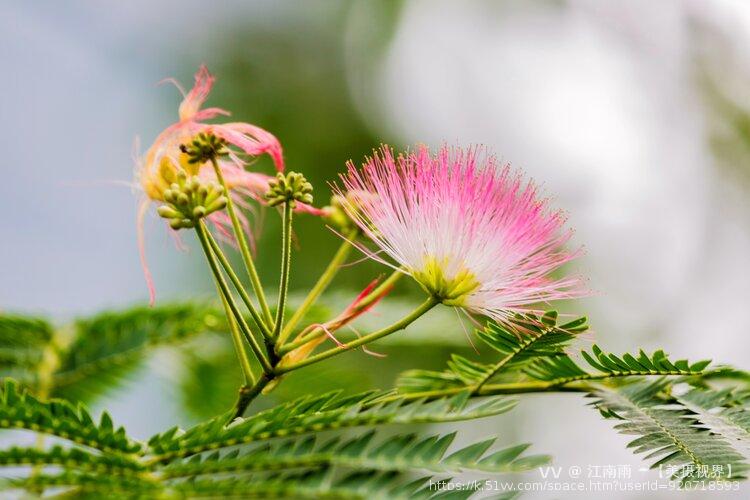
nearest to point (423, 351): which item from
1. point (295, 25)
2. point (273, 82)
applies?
point (273, 82)

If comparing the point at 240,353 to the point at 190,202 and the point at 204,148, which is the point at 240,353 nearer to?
the point at 190,202

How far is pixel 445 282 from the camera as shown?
1405 mm

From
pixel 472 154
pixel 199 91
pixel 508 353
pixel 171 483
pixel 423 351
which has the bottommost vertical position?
pixel 171 483

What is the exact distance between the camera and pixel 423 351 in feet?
15.5

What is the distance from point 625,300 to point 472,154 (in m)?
6.26

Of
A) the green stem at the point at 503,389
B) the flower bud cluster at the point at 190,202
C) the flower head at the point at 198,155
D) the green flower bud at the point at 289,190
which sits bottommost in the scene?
the green stem at the point at 503,389

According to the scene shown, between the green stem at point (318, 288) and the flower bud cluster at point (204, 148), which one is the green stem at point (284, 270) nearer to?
the green stem at point (318, 288)

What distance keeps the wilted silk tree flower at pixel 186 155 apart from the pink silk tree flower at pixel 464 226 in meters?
0.20

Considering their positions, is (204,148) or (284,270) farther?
(204,148)

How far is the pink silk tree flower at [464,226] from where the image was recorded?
1.37 meters

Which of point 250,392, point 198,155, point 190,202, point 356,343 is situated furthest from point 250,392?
point 198,155

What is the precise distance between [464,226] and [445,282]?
0.32 ft

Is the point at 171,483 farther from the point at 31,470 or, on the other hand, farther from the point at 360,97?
the point at 360,97

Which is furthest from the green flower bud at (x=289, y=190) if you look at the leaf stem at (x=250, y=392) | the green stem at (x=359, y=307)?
the leaf stem at (x=250, y=392)
